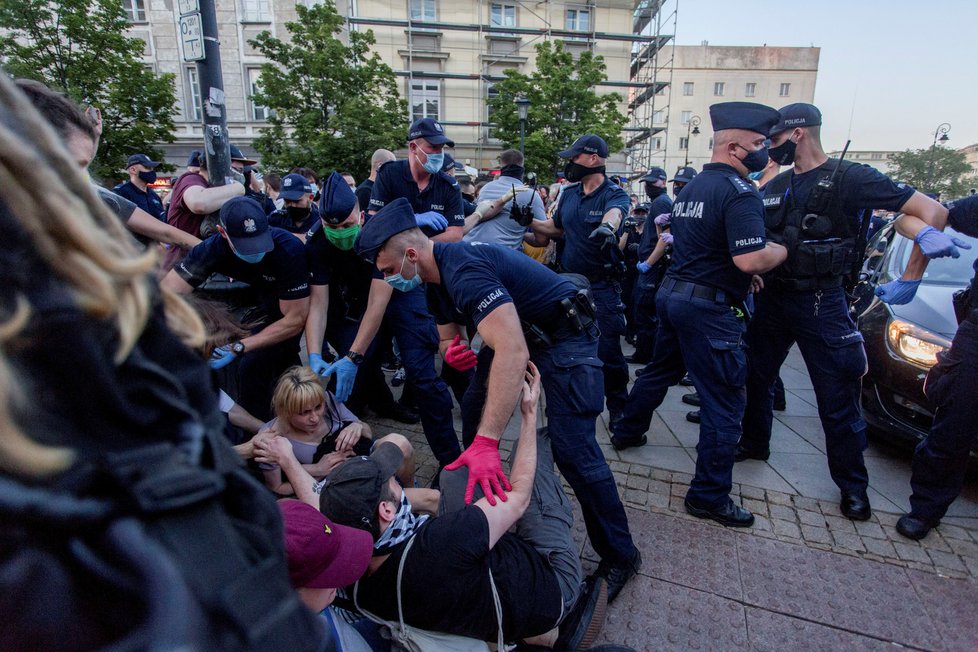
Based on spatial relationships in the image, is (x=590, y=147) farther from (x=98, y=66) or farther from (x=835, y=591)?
(x=98, y=66)

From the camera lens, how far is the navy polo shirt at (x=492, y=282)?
2.12m

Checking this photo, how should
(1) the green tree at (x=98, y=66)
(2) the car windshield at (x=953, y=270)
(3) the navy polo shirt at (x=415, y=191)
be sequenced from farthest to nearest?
(1) the green tree at (x=98, y=66)
(3) the navy polo shirt at (x=415, y=191)
(2) the car windshield at (x=953, y=270)

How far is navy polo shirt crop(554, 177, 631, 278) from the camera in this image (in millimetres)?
4055

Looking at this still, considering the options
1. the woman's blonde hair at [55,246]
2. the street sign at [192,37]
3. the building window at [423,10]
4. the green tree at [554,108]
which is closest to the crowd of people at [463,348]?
the woman's blonde hair at [55,246]

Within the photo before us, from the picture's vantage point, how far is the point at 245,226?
2883 mm

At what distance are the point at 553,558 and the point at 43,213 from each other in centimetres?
192

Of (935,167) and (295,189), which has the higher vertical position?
(935,167)

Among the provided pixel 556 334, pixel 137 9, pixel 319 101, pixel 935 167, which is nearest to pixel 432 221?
pixel 556 334

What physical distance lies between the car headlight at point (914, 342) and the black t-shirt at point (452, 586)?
312cm

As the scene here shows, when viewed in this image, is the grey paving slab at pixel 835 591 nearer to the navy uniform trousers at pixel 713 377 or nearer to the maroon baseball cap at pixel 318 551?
the navy uniform trousers at pixel 713 377

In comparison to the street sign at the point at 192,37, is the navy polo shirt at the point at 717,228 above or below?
below

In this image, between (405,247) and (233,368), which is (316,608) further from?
(233,368)

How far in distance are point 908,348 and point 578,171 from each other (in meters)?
2.57

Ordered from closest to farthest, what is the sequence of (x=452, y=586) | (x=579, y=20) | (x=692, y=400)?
(x=452, y=586)
(x=692, y=400)
(x=579, y=20)
